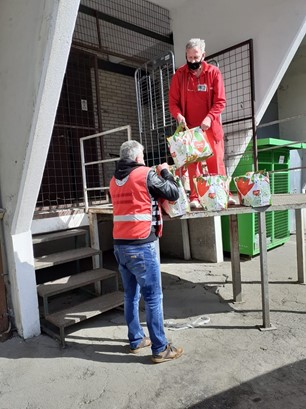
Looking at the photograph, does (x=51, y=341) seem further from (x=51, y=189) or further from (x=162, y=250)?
(x=162, y=250)

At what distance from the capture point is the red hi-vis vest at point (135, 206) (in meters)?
2.49

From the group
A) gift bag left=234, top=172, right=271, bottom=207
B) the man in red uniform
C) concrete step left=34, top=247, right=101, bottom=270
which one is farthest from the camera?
concrete step left=34, top=247, right=101, bottom=270

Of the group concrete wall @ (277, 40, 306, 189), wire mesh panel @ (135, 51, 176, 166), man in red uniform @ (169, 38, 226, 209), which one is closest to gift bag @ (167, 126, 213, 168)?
man in red uniform @ (169, 38, 226, 209)

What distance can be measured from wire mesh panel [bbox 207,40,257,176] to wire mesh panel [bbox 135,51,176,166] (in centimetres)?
78

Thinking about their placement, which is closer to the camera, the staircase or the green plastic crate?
the staircase

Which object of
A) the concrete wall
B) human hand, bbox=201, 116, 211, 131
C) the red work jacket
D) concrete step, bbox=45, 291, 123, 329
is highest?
the concrete wall

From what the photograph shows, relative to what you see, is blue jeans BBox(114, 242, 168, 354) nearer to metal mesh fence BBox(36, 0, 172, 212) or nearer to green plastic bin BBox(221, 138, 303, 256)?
metal mesh fence BBox(36, 0, 172, 212)

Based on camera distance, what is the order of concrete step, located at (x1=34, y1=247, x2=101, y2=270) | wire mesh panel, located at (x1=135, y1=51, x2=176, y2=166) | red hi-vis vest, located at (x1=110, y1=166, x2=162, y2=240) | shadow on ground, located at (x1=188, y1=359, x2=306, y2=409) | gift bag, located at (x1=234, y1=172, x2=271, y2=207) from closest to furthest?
shadow on ground, located at (x1=188, y1=359, x2=306, y2=409) < red hi-vis vest, located at (x1=110, y1=166, x2=162, y2=240) < gift bag, located at (x1=234, y1=172, x2=271, y2=207) < concrete step, located at (x1=34, y1=247, x2=101, y2=270) < wire mesh panel, located at (x1=135, y1=51, x2=176, y2=166)

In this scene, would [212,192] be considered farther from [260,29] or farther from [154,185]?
[260,29]

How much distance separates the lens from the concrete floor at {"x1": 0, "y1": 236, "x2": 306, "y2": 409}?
2211 mm

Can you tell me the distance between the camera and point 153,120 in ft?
17.3

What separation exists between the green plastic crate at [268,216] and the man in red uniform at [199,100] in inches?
72.7

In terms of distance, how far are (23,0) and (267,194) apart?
8.02ft

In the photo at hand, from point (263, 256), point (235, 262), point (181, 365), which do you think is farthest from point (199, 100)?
point (181, 365)
